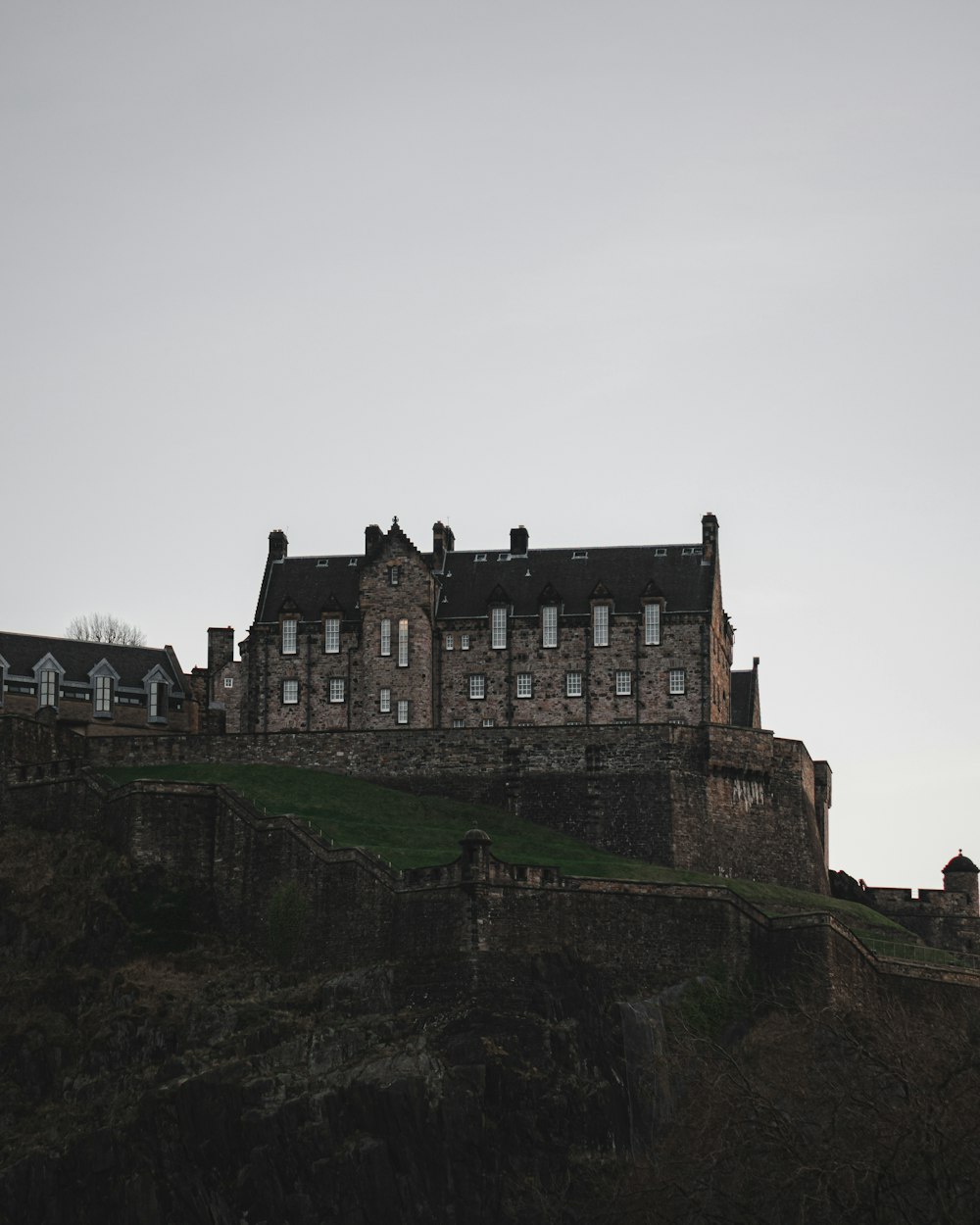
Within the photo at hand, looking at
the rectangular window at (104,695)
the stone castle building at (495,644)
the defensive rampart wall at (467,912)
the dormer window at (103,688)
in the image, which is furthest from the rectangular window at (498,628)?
the defensive rampart wall at (467,912)

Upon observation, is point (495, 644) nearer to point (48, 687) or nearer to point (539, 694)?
point (539, 694)

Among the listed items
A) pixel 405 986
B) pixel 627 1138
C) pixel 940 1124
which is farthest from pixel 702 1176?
pixel 405 986

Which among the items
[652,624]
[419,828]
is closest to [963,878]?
[652,624]

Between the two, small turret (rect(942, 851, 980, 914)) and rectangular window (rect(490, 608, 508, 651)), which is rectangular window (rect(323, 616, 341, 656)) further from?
small turret (rect(942, 851, 980, 914))

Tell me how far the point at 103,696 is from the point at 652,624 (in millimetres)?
26576

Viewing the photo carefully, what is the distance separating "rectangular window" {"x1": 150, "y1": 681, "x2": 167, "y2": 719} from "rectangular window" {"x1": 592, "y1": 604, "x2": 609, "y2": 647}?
21.3m

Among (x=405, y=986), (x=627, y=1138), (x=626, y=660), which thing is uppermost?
(x=626, y=660)

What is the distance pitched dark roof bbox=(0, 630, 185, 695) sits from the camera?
10219 cm

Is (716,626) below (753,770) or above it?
above

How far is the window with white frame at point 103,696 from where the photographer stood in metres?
102

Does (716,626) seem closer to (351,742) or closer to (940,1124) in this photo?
(351,742)

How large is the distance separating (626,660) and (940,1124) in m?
52.8

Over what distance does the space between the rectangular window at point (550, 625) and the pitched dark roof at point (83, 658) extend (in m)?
18.5

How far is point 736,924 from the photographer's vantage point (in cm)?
7506
